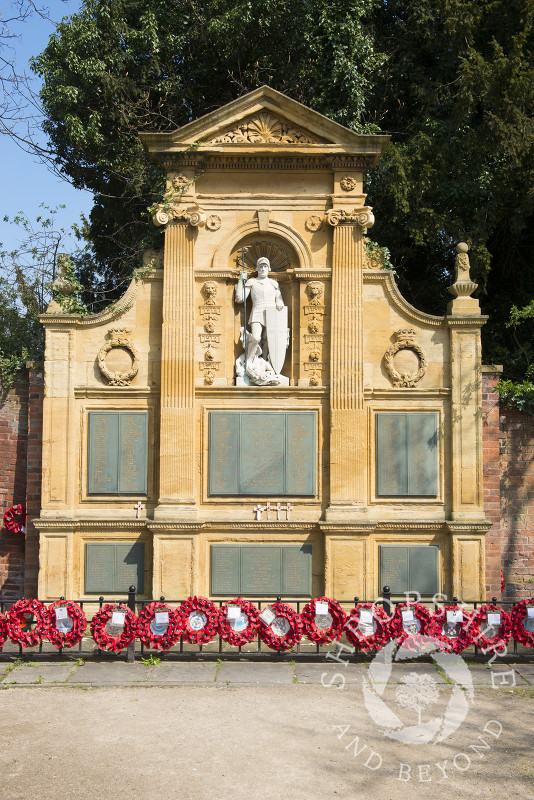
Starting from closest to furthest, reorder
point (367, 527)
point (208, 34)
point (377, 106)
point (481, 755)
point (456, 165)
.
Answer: point (481, 755) < point (367, 527) < point (456, 165) < point (208, 34) < point (377, 106)

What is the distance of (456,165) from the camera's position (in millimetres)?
16453

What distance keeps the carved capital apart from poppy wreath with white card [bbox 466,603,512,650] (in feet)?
20.4

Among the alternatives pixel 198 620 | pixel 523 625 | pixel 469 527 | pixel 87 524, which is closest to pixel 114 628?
pixel 198 620

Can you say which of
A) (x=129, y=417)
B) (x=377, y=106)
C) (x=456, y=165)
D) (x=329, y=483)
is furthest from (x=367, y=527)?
(x=377, y=106)

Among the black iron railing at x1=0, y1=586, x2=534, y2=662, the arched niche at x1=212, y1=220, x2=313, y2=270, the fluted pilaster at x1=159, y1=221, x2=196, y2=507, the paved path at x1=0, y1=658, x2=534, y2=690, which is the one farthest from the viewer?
the arched niche at x1=212, y1=220, x2=313, y2=270

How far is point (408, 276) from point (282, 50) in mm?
5751

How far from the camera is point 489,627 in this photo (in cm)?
1099

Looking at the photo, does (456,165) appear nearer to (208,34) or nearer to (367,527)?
(208,34)

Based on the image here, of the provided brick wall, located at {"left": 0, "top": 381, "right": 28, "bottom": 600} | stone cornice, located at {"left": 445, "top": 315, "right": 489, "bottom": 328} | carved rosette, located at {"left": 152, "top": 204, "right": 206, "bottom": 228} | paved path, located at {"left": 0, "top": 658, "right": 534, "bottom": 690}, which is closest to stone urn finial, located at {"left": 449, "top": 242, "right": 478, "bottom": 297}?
stone cornice, located at {"left": 445, "top": 315, "right": 489, "bottom": 328}

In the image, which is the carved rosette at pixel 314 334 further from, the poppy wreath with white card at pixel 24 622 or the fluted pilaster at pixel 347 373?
the poppy wreath with white card at pixel 24 622

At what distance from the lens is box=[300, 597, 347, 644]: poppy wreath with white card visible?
10992 millimetres

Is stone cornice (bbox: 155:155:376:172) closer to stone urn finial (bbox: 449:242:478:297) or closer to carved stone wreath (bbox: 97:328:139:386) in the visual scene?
stone urn finial (bbox: 449:242:478:297)

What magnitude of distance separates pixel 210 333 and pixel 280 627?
483 centimetres

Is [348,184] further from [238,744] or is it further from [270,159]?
[238,744]
